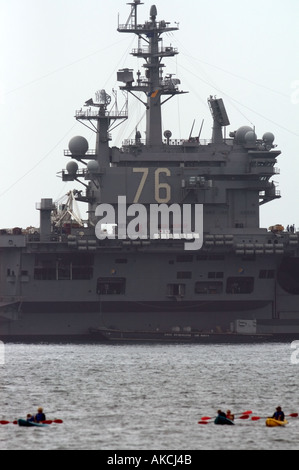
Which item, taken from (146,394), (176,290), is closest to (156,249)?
(176,290)

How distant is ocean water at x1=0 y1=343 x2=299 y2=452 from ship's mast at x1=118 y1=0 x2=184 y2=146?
1571cm

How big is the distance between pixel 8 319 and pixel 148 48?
20017 mm

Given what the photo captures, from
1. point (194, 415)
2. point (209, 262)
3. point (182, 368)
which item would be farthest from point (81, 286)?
point (194, 415)

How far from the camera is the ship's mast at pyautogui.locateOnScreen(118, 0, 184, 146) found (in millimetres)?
88062

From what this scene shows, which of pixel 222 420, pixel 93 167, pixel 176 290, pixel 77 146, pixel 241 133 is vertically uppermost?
pixel 241 133

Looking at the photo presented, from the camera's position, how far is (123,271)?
272 feet

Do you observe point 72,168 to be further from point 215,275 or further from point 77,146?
point 215,275

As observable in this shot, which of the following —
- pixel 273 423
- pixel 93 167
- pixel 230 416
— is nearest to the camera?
pixel 273 423

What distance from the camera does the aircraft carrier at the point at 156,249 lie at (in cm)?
8225

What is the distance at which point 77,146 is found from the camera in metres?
86.4
